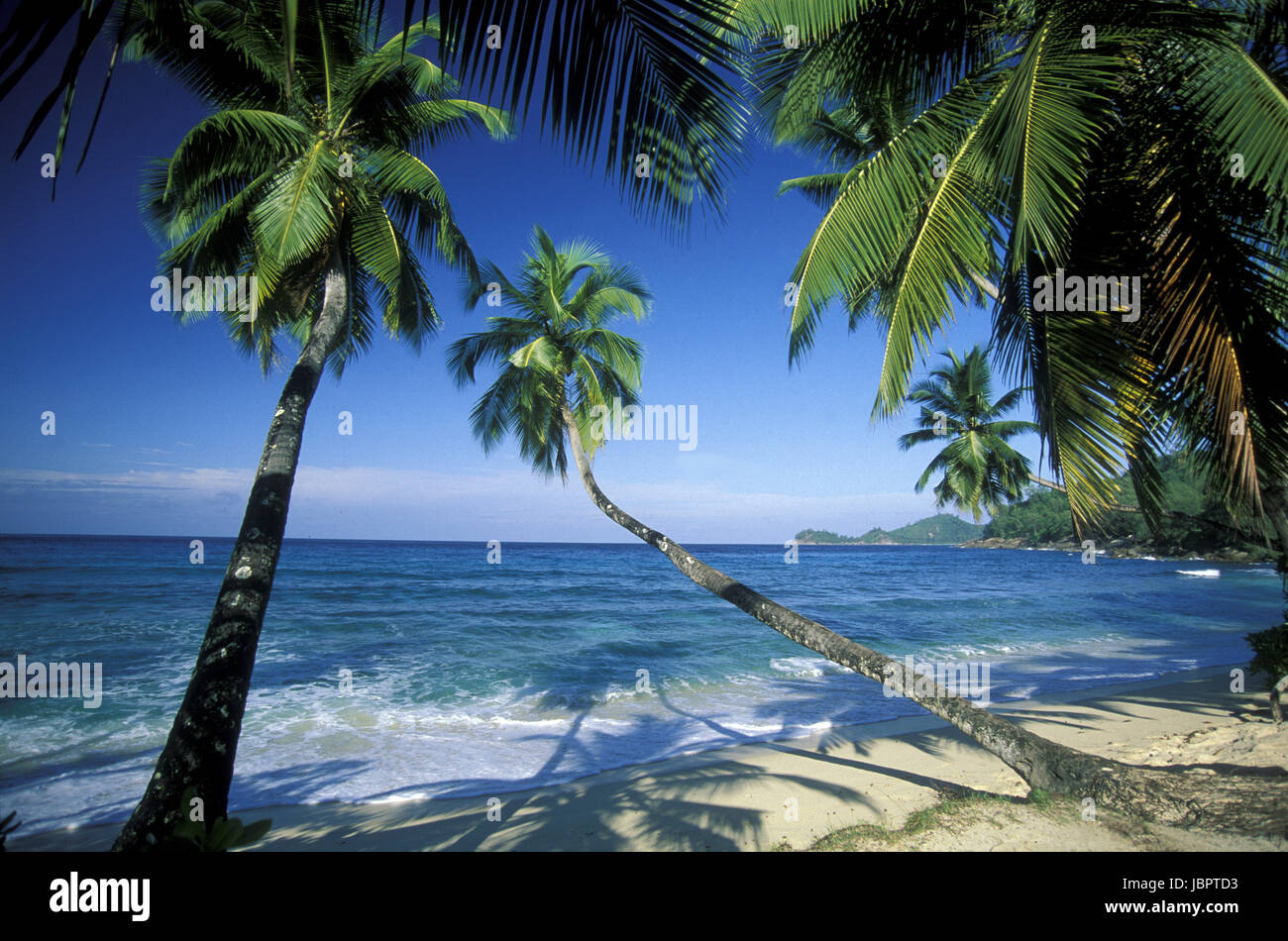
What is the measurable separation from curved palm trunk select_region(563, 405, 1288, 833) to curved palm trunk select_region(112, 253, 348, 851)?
400 cm

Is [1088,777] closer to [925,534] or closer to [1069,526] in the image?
[1069,526]

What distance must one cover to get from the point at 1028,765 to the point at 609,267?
30.6ft

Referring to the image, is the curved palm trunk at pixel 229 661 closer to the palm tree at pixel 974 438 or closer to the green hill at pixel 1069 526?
the palm tree at pixel 974 438

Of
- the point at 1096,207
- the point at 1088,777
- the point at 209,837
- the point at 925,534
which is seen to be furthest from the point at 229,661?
the point at 925,534

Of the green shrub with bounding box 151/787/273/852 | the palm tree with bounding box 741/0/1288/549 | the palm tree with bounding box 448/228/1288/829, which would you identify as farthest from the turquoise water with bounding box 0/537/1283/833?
the palm tree with bounding box 741/0/1288/549

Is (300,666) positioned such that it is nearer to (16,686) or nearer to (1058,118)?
(16,686)

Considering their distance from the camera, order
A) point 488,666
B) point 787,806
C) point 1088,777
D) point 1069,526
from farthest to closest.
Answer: point 1069,526 < point 488,666 < point 787,806 < point 1088,777

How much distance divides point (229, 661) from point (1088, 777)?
18.5ft

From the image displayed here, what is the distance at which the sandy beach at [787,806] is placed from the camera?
4238 mm

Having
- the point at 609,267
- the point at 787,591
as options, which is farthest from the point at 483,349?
the point at 787,591

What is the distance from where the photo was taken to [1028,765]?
162 inches

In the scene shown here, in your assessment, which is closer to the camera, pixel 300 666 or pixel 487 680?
pixel 487 680

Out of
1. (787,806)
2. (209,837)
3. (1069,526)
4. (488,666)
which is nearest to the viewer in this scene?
(209,837)

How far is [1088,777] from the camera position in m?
4.00
